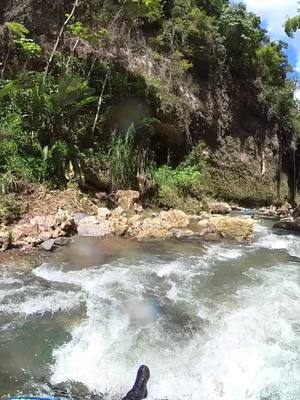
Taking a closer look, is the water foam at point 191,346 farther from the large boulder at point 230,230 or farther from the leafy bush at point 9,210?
the large boulder at point 230,230

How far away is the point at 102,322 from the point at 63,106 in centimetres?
714

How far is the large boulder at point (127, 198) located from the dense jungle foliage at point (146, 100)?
22.0 inches

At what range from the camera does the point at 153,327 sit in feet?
18.3

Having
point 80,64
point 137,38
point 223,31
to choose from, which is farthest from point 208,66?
point 80,64

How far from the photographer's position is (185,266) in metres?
8.10

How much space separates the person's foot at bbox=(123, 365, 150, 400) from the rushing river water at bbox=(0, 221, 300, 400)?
12 cm

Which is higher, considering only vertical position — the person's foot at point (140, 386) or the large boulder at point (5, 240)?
the large boulder at point (5, 240)

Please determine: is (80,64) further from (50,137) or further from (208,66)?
(208,66)

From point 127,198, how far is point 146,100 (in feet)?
12.7

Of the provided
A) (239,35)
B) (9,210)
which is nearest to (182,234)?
(9,210)

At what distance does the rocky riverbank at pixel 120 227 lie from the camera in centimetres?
875

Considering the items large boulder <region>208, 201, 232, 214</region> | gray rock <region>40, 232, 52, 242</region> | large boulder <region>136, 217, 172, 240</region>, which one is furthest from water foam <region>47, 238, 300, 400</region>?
large boulder <region>208, 201, 232, 214</region>

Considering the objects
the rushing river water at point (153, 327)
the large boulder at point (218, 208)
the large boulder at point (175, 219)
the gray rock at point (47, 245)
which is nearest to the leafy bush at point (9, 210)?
the gray rock at point (47, 245)

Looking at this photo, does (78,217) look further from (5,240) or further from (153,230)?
(5,240)
